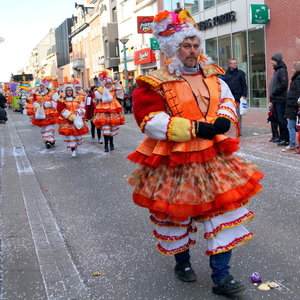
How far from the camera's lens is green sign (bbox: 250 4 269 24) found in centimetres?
1800

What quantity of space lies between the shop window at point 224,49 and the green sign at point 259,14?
3.40m

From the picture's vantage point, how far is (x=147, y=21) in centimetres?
2989

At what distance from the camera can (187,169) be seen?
3018 mm

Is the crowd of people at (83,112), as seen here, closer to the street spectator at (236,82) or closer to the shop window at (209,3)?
the street spectator at (236,82)

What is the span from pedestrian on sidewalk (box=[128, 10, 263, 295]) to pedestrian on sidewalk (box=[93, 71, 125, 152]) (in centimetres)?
751

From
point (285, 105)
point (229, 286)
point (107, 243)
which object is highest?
point (285, 105)

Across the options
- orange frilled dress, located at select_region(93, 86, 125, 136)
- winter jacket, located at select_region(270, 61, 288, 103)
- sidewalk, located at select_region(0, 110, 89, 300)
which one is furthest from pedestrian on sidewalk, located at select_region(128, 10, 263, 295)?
orange frilled dress, located at select_region(93, 86, 125, 136)

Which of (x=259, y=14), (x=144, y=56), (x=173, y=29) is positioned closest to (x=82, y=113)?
(x=173, y=29)

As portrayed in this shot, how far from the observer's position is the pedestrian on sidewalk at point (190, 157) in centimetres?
297

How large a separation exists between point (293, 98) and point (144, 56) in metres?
25.8

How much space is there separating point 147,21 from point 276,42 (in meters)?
13.7

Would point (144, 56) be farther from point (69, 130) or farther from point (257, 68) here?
point (69, 130)

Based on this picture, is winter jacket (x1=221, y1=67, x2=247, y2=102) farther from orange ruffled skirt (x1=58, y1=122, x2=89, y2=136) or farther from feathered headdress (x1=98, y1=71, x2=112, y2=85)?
orange ruffled skirt (x1=58, y1=122, x2=89, y2=136)

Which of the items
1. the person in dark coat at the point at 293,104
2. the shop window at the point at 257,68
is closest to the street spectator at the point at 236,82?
the person in dark coat at the point at 293,104
